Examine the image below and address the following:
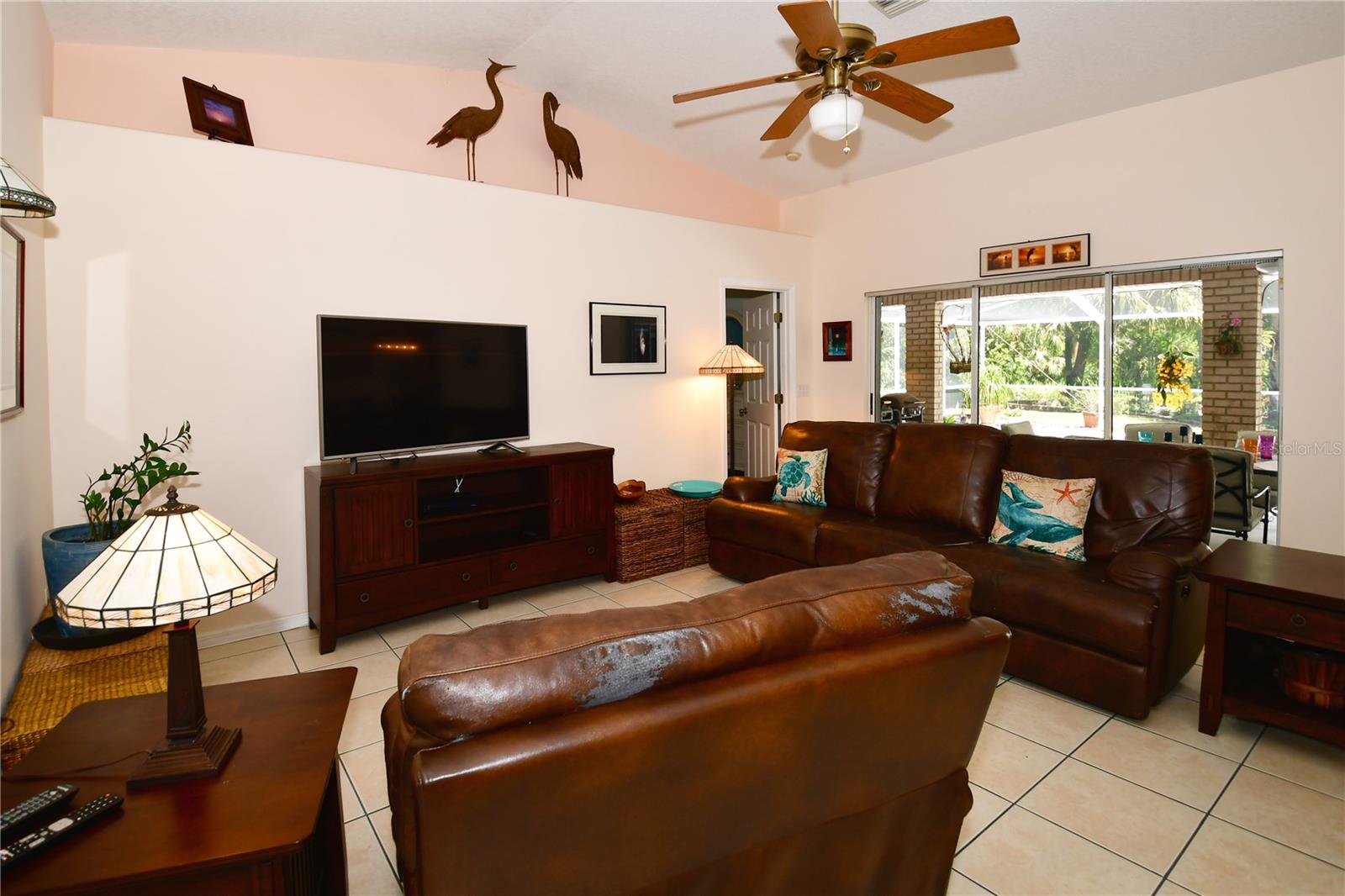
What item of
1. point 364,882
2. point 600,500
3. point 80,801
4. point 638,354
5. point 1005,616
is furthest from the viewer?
point 638,354

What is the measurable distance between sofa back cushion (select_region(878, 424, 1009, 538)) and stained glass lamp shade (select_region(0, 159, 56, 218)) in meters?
3.79

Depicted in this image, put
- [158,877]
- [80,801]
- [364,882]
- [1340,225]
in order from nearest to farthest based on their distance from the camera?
[158,877]
[80,801]
[364,882]
[1340,225]

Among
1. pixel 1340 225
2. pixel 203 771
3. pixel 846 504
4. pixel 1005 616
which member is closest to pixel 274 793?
pixel 203 771

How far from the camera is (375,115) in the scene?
4.39 meters

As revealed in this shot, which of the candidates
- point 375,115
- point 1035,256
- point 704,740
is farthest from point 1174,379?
point 375,115

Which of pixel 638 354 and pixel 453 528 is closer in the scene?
pixel 453 528

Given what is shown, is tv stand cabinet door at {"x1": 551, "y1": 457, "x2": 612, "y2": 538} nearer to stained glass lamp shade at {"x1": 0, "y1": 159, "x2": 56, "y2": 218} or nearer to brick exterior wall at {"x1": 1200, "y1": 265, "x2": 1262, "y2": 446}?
stained glass lamp shade at {"x1": 0, "y1": 159, "x2": 56, "y2": 218}

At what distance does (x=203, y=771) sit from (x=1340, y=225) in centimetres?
534

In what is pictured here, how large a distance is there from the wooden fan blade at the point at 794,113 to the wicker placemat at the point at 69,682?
2937mm

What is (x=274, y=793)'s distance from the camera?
1.26m

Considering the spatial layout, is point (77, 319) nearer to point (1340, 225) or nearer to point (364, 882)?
point (364, 882)

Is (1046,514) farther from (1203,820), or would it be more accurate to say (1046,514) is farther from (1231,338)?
(1231,338)

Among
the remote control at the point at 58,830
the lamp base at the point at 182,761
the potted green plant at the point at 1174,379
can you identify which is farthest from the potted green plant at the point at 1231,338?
the remote control at the point at 58,830

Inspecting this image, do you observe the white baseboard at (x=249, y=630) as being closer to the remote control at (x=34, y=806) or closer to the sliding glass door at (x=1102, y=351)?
the remote control at (x=34, y=806)
